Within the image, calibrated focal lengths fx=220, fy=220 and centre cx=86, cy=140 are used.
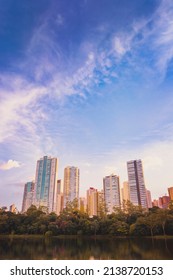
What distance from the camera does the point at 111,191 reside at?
37406 mm

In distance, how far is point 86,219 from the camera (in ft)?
40.2

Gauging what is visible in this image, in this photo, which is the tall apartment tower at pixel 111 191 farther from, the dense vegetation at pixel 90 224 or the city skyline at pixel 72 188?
the dense vegetation at pixel 90 224

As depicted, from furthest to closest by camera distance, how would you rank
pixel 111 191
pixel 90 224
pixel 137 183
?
pixel 111 191, pixel 137 183, pixel 90 224

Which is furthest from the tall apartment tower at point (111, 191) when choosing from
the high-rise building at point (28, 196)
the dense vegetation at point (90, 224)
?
the dense vegetation at point (90, 224)

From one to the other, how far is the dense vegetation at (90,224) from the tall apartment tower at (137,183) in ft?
63.8

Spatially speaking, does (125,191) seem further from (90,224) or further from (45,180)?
(90,224)

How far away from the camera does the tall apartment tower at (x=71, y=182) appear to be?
38344 mm

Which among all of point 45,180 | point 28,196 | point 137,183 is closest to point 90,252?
point 137,183

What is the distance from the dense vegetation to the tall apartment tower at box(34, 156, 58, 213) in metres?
19.3

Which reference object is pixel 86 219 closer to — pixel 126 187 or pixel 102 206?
pixel 102 206

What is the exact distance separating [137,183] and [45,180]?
1386 cm

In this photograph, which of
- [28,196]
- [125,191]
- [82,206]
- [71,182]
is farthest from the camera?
[71,182]
